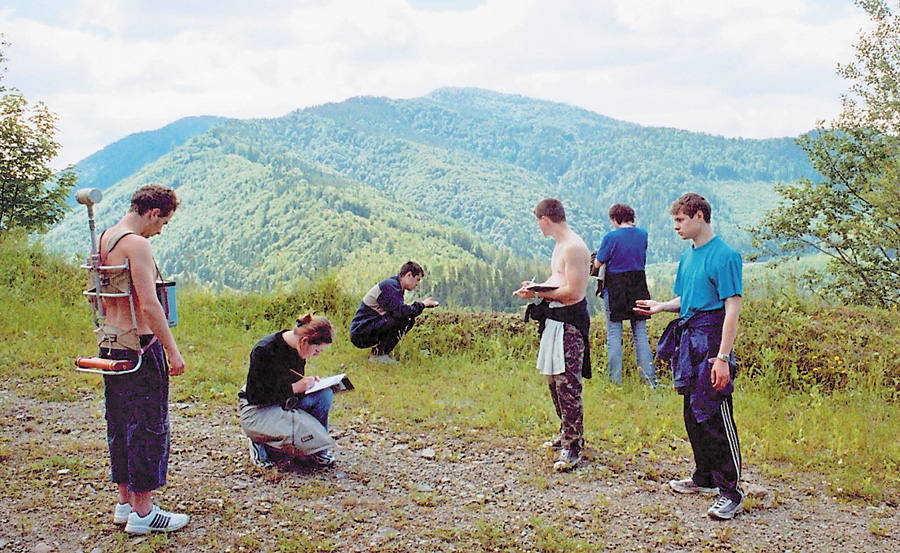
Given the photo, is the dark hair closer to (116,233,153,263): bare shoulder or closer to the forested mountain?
(116,233,153,263): bare shoulder

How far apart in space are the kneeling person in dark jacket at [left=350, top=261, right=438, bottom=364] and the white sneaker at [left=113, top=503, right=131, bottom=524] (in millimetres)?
4236

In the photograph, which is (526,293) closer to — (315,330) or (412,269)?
(315,330)

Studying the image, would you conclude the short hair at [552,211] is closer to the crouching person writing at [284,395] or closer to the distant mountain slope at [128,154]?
the crouching person writing at [284,395]

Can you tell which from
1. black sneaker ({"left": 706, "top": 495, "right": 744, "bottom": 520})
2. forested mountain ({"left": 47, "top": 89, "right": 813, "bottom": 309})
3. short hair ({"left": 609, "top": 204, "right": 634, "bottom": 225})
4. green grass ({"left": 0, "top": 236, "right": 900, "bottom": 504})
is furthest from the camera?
forested mountain ({"left": 47, "top": 89, "right": 813, "bottom": 309})

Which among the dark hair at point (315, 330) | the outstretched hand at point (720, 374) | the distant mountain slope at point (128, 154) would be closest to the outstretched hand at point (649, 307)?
the outstretched hand at point (720, 374)

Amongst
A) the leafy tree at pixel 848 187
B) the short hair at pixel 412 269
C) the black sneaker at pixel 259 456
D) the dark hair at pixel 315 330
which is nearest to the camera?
the dark hair at pixel 315 330

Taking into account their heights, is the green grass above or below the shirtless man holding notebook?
below

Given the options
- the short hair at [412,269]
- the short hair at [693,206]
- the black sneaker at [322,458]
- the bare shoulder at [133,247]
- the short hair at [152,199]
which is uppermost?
the short hair at [152,199]

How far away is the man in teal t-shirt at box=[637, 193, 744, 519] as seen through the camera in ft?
13.4

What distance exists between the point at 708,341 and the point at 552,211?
1441mm

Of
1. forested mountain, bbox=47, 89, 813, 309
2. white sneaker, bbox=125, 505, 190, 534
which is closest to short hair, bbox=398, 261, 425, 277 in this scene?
forested mountain, bbox=47, 89, 813, 309

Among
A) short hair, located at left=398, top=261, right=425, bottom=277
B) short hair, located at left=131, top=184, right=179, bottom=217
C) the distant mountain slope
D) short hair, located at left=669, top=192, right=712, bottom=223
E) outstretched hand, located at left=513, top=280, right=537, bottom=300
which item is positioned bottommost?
outstretched hand, located at left=513, top=280, right=537, bottom=300

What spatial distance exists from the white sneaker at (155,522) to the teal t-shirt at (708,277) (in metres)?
3.31

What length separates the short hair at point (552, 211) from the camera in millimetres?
5043
